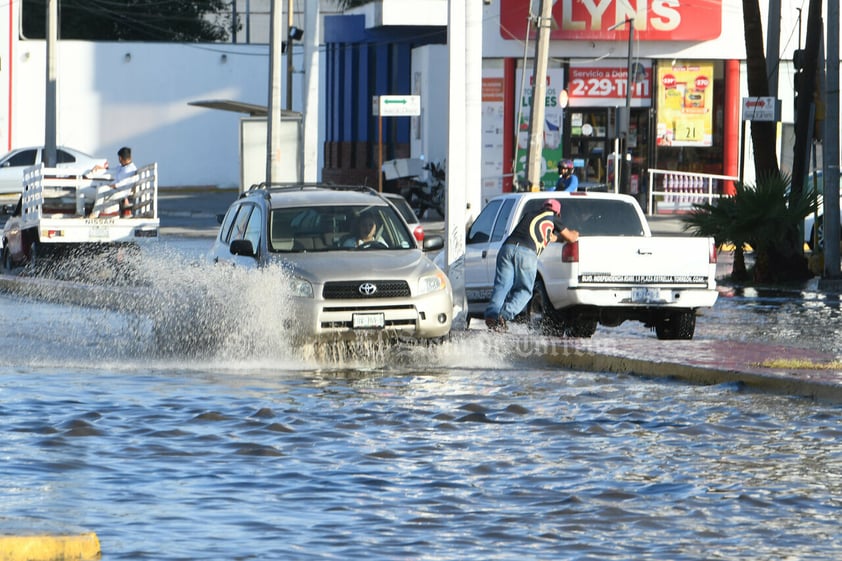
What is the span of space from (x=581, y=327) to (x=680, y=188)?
26.2 metres

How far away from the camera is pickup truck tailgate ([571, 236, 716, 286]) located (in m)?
18.0

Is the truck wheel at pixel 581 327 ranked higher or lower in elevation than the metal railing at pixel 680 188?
lower

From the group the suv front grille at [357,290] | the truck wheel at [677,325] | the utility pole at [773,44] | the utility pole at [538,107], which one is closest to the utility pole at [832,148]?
the utility pole at [773,44]

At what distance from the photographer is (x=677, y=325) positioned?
1852cm

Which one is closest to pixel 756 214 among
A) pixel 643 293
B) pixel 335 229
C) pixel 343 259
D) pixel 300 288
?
pixel 643 293

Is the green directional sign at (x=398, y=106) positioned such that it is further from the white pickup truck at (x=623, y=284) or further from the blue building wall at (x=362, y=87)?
the white pickup truck at (x=623, y=284)

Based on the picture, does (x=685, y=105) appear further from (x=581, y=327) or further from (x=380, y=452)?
(x=380, y=452)

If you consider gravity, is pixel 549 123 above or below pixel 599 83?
below

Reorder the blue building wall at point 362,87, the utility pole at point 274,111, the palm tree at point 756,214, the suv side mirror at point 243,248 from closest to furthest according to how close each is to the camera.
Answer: the suv side mirror at point 243,248
the palm tree at point 756,214
the utility pole at point 274,111
the blue building wall at point 362,87

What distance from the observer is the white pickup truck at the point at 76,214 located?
26.8 m

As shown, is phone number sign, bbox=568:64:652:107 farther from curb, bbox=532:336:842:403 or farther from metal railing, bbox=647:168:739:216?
curb, bbox=532:336:842:403

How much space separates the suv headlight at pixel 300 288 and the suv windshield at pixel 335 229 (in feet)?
3.27

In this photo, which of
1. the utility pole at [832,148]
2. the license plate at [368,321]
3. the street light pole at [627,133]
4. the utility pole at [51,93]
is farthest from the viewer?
the street light pole at [627,133]

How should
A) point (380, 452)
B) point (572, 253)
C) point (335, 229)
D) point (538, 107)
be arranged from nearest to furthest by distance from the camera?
point (380, 452), point (335, 229), point (572, 253), point (538, 107)
